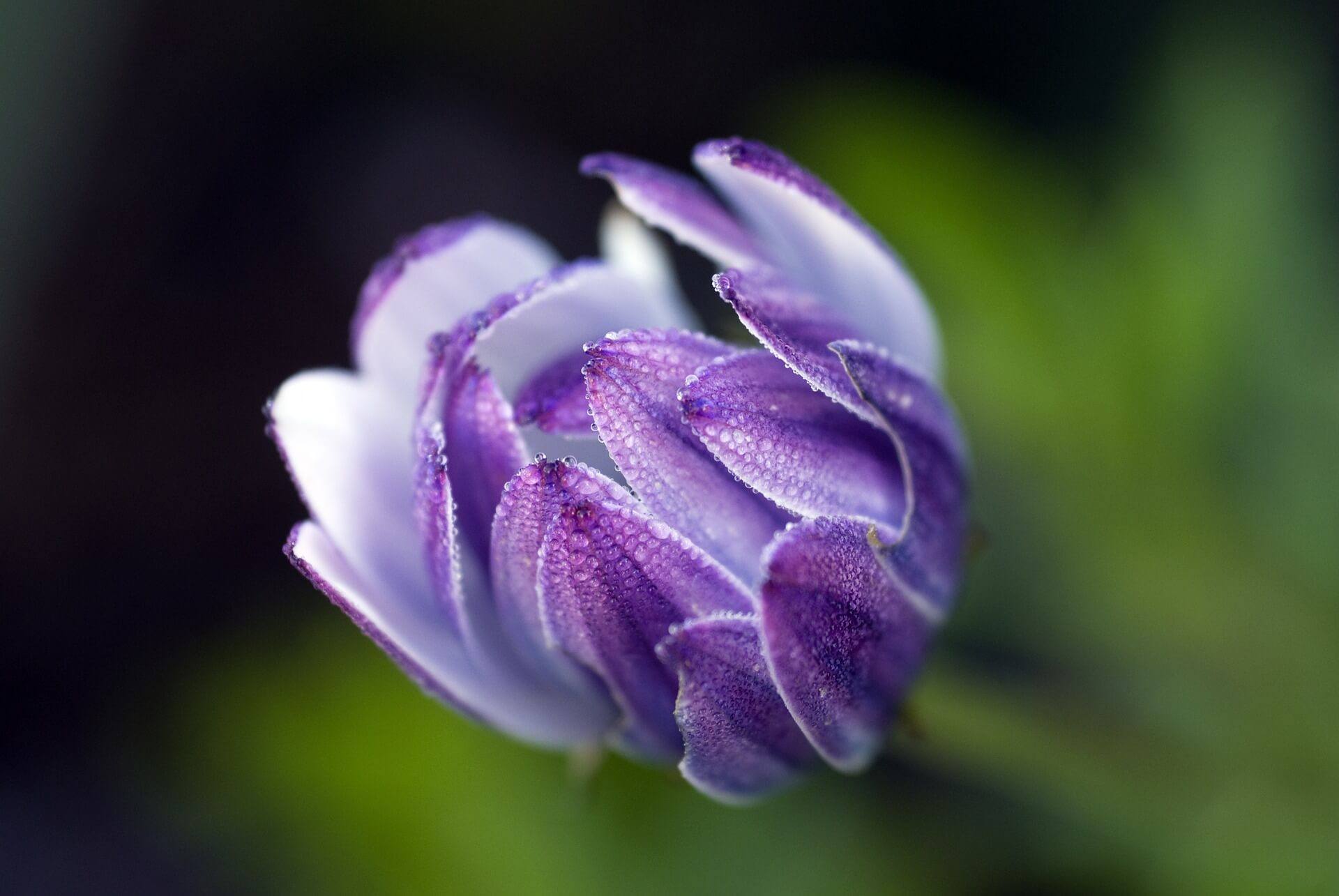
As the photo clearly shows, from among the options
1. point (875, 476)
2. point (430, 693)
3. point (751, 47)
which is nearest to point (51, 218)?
point (751, 47)

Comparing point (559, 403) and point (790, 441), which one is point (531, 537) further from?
point (790, 441)

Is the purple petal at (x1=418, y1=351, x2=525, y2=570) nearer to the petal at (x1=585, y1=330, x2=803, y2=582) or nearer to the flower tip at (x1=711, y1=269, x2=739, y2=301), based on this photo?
the petal at (x1=585, y1=330, x2=803, y2=582)

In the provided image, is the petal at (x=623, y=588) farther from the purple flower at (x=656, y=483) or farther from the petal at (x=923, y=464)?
the petal at (x=923, y=464)

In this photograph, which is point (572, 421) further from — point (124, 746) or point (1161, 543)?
point (124, 746)

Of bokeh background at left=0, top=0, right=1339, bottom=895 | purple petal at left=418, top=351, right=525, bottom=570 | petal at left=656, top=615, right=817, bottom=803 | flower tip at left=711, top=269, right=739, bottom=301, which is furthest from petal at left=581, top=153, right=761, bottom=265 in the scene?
bokeh background at left=0, top=0, right=1339, bottom=895

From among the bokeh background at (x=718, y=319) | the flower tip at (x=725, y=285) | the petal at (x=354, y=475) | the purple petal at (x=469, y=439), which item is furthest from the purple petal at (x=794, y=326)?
the bokeh background at (x=718, y=319)
